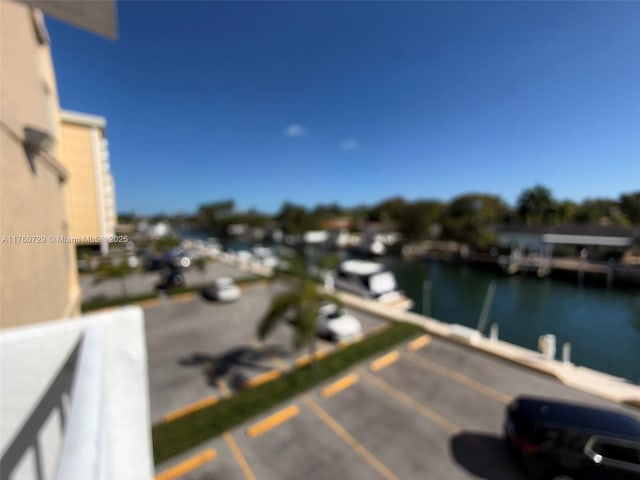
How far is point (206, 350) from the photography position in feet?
26.3

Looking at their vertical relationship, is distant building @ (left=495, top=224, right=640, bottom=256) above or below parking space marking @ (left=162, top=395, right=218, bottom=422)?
above

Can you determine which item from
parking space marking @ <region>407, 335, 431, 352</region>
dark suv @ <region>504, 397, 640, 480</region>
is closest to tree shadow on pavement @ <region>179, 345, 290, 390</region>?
parking space marking @ <region>407, 335, 431, 352</region>

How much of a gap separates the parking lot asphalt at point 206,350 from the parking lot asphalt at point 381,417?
5 centimetres

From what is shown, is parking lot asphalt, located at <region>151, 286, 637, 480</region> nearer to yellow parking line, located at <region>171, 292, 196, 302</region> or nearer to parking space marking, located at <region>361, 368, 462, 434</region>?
parking space marking, located at <region>361, 368, 462, 434</region>

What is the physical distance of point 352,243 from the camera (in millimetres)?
45000

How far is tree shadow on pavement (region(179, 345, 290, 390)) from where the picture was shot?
6559 mm

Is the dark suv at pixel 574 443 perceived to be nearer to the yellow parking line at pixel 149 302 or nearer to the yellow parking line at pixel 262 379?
the yellow parking line at pixel 262 379

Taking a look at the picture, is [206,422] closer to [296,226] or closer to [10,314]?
[10,314]

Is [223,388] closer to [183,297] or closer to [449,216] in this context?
[183,297]

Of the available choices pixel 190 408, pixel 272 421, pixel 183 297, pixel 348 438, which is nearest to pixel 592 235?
pixel 348 438

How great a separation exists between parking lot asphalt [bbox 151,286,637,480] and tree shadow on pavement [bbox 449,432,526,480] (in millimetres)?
15

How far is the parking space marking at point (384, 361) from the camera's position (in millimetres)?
6748

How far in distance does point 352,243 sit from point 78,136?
135 feet

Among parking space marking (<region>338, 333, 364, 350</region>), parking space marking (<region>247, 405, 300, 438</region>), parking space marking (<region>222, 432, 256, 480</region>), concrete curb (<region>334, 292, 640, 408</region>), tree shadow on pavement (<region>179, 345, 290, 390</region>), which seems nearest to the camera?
parking space marking (<region>222, 432, 256, 480</region>)
